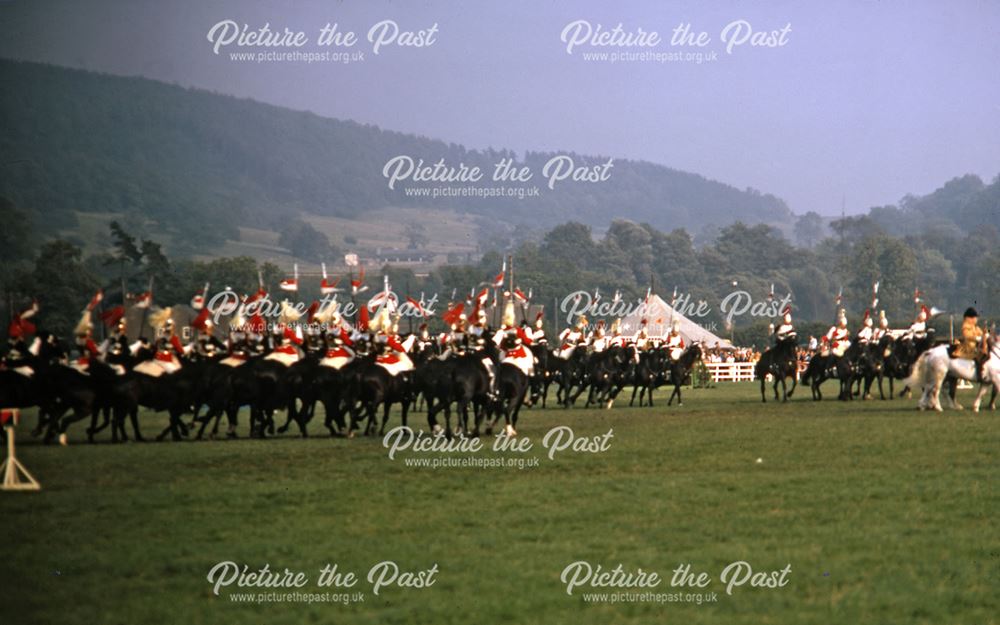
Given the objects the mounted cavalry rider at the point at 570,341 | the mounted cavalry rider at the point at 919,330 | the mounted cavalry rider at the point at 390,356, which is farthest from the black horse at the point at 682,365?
the mounted cavalry rider at the point at 390,356

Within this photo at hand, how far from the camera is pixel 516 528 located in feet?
44.4

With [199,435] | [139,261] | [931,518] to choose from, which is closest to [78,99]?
[139,261]

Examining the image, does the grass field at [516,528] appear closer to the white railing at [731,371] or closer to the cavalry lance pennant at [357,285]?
the cavalry lance pennant at [357,285]

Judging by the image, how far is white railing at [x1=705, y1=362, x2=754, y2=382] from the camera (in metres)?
61.5

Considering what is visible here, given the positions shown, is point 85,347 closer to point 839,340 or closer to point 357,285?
Result: point 357,285

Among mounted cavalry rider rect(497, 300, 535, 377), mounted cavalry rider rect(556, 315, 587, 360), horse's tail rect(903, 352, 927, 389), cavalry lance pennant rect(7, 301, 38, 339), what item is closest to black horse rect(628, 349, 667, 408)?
mounted cavalry rider rect(556, 315, 587, 360)

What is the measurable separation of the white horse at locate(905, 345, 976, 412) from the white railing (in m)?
30.2

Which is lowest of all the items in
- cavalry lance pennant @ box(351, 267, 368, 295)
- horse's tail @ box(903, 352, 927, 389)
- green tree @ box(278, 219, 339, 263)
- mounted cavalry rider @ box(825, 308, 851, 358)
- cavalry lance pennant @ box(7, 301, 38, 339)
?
horse's tail @ box(903, 352, 927, 389)

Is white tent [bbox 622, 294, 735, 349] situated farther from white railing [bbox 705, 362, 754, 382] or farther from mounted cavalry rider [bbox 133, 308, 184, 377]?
mounted cavalry rider [bbox 133, 308, 184, 377]

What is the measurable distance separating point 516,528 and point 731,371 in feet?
164

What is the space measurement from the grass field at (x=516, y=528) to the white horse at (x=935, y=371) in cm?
703

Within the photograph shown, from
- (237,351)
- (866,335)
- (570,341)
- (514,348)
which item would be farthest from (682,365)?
(237,351)

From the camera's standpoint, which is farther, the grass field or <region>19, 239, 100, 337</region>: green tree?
<region>19, 239, 100, 337</region>: green tree

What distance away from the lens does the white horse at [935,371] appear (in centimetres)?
2919
